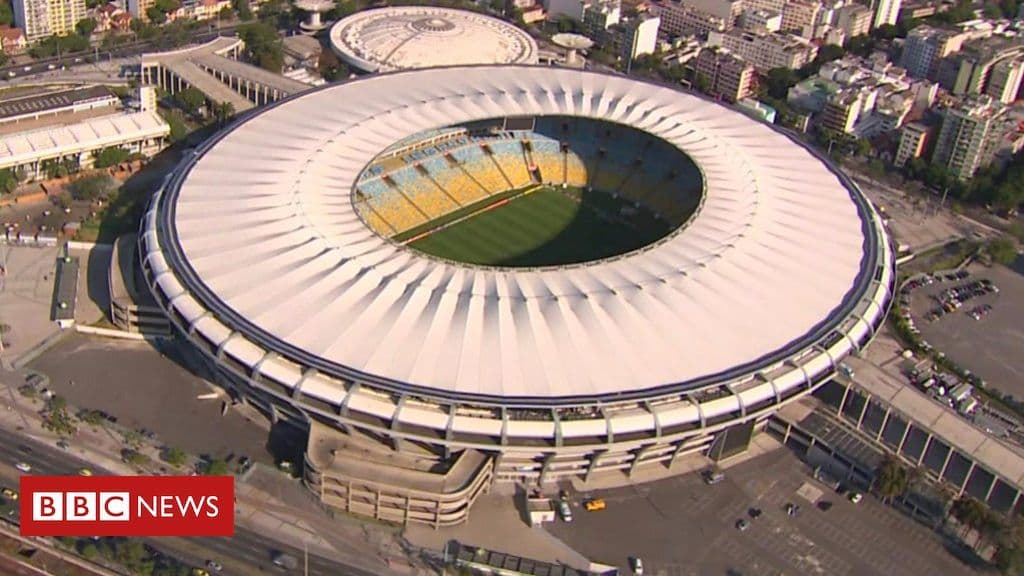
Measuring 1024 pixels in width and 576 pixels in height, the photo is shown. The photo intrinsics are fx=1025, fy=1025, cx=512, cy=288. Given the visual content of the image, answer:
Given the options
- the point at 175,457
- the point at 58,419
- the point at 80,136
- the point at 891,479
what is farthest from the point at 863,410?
the point at 80,136

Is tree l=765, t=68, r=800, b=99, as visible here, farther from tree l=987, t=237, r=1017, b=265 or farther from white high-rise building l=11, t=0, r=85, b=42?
white high-rise building l=11, t=0, r=85, b=42

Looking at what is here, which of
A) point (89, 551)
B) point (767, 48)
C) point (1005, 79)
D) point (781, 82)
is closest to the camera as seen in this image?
point (89, 551)

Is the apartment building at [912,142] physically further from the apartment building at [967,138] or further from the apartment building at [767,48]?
the apartment building at [767,48]

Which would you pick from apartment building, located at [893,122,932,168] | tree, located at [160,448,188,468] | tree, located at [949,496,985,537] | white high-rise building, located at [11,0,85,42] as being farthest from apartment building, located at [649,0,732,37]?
tree, located at [160,448,188,468]

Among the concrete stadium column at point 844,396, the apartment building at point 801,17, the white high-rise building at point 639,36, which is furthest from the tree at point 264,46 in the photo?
the concrete stadium column at point 844,396

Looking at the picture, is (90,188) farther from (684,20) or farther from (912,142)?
(684,20)

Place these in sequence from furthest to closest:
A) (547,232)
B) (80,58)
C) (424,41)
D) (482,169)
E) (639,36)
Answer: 1. (639,36)
2. (80,58)
3. (424,41)
4. (482,169)
5. (547,232)

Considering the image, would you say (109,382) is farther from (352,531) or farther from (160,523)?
(352,531)
